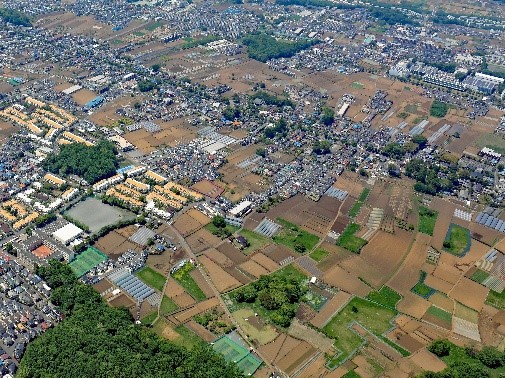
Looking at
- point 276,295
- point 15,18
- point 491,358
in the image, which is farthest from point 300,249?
point 15,18

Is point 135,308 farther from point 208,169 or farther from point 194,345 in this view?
point 208,169

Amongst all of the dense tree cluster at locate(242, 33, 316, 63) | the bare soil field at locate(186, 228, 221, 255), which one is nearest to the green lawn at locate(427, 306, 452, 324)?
the bare soil field at locate(186, 228, 221, 255)

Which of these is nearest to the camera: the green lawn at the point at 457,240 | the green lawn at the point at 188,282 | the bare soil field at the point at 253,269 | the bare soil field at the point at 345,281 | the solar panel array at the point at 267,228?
the green lawn at the point at 188,282

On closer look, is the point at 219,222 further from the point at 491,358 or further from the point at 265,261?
the point at 491,358

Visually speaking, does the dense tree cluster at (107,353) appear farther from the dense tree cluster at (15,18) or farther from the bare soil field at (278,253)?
the dense tree cluster at (15,18)

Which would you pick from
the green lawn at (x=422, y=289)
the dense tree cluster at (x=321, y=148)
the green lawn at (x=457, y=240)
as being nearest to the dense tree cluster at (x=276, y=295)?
the green lawn at (x=422, y=289)

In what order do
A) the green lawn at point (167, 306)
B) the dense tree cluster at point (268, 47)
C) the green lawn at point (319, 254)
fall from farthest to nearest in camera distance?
1. the dense tree cluster at point (268, 47)
2. the green lawn at point (319, 254)
3. the green lawn at point (167, 306)
